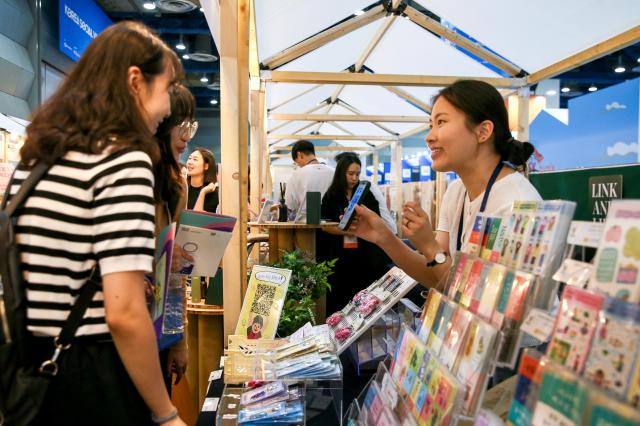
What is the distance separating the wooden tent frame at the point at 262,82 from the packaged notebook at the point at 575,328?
6.29 feet

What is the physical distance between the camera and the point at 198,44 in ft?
30.9

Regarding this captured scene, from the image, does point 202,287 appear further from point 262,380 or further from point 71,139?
point 71,139

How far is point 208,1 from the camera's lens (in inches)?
86.5

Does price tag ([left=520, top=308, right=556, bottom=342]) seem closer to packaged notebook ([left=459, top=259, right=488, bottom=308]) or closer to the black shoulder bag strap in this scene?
packaged notebook ([left=459, top=259, right=488, bottom=308])

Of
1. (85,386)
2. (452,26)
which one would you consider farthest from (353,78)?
(85,386)

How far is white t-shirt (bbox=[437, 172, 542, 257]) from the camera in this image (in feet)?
5.34

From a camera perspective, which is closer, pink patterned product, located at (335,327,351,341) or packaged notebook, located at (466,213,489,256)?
packaged notebook, located at (466,213,489,256)

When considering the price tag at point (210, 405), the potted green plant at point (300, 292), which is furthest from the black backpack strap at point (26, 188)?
the potted green plant at point (300, 292)

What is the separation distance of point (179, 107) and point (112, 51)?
1.66 ft

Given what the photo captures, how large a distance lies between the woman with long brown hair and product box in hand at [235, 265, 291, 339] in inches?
47.7

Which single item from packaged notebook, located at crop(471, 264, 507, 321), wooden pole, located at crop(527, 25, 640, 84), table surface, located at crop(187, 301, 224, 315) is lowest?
table surface, located at crop(187, 301, 224, 315)

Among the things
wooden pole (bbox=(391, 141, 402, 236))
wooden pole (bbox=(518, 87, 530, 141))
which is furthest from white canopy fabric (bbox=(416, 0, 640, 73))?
wooden pole (bbox=(391, 141, 402, 236))

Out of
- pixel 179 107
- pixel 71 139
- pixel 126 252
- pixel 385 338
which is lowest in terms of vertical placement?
pixel 385 338

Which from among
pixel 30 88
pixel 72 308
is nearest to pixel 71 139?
pixel 72 308
